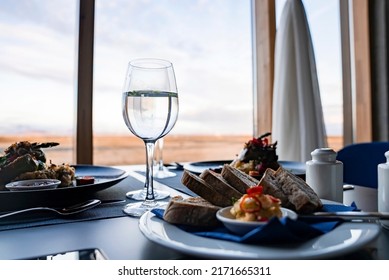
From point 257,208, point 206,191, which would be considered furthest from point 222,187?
point 257,208

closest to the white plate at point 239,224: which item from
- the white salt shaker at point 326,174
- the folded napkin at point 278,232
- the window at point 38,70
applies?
the folded napkin at point 278,232

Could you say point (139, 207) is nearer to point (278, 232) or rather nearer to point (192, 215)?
point (192, 215)

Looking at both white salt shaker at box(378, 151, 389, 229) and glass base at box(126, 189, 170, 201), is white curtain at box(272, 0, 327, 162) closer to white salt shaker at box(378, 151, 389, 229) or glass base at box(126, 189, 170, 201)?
glass base at box(126, 189, 170, 201)

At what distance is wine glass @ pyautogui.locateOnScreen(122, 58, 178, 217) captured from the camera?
665 mm

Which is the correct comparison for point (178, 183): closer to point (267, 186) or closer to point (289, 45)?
point (267, 186)

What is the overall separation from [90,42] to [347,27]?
2.39m

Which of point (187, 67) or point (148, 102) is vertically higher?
point (187, 67)

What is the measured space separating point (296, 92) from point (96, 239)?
2.08 m

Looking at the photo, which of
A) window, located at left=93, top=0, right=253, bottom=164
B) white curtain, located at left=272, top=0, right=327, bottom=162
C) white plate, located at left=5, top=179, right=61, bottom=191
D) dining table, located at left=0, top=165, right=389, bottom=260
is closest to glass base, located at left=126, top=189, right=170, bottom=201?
dining table, located at left=0, top=165, right=389, bottom=260

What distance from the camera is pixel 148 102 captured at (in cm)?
67

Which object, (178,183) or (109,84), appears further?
(109,84)
